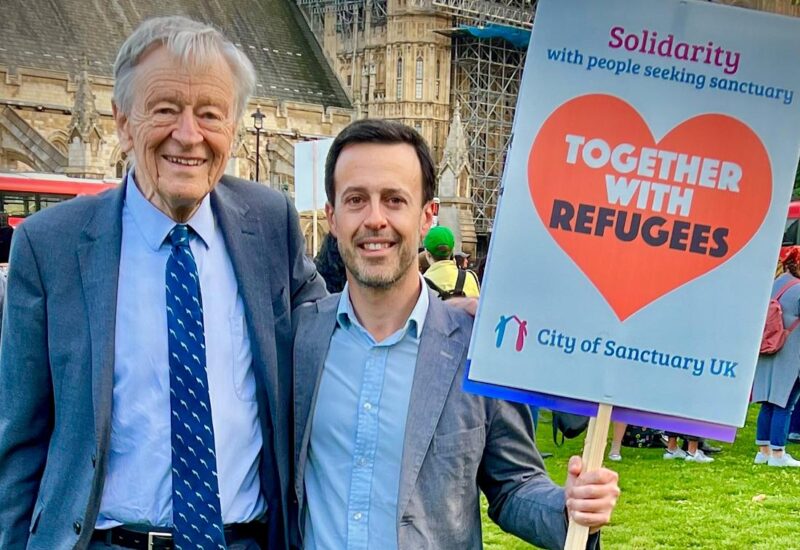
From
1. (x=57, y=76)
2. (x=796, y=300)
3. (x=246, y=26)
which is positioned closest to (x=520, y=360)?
(x=796, y=300)

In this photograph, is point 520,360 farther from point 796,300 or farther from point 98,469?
point 796,300

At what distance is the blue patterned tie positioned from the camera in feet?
7.47

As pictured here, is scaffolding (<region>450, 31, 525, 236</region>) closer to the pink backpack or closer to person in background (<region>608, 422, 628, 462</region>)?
person in background (<region>608, 422, 628, 462</region>)

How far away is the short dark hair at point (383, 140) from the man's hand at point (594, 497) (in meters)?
0.76

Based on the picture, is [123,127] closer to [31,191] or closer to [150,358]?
[150,358]

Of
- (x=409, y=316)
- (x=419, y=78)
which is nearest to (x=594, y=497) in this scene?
(x=409, y=316)

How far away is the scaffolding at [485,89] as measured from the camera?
3856 cm

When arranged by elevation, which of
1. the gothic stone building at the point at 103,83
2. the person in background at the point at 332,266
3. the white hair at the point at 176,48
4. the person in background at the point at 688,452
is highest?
the gothic stone building at the point at 103,83

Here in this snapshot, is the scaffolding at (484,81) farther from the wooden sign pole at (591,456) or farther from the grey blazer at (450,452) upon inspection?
the wooden sign pole at (591,456)

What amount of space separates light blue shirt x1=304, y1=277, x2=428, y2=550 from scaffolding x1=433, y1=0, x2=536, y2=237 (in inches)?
1427

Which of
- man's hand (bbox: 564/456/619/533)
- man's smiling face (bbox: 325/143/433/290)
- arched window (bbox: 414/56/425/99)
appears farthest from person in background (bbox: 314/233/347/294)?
arched window (bbox: 414/56/425/99)

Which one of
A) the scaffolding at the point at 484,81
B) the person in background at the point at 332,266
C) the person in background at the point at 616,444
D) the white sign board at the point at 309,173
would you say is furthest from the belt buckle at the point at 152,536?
the scaffolding at the point at 484,81

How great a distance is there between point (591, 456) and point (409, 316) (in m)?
0.53

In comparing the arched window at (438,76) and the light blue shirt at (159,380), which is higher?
the arched window at (438,76)
